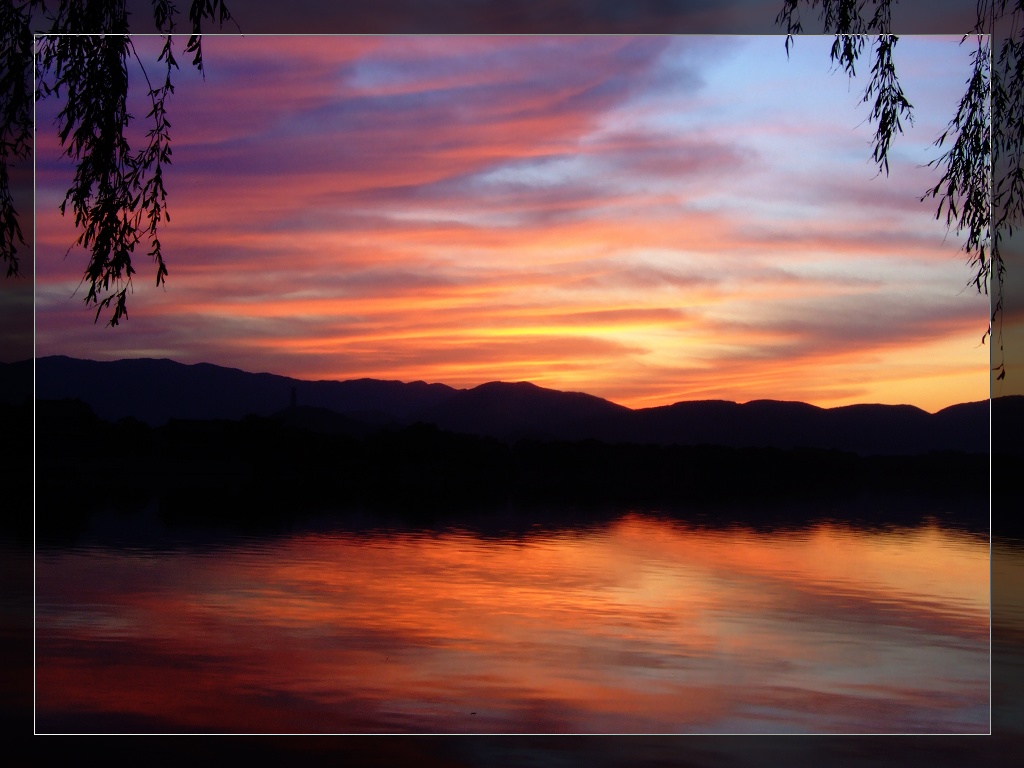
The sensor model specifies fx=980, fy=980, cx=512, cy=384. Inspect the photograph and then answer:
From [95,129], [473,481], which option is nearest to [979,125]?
[95,129]

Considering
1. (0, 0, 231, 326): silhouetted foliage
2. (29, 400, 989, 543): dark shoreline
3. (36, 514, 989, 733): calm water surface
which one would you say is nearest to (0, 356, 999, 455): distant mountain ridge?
(29, 400, 989, 543): dark shoreline

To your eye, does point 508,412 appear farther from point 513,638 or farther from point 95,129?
point 95,129

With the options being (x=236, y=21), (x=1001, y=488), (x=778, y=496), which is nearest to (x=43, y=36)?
(x=236, y=21)

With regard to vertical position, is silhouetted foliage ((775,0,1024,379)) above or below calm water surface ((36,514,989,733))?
above

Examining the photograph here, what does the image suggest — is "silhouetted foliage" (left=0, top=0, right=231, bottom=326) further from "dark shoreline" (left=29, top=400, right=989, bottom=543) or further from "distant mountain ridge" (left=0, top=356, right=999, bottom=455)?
"dark shoreline" (left=29, top=400, right=989, bottom=543)

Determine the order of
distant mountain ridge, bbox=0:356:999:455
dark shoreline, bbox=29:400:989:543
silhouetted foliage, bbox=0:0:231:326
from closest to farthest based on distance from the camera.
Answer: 1. silhouetted foliage, bbox=0:0:231:326
2. distant mountain ridge, bbox=0:356:999:455
3. dark shoreline, bbox=29:400:989:543

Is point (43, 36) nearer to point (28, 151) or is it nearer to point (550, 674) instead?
point (28, 151)
